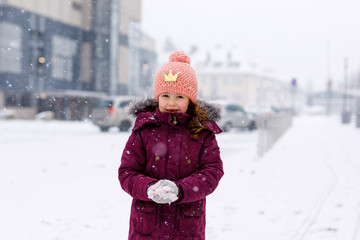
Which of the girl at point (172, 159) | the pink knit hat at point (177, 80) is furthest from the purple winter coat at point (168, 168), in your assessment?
the pink knit hat at point (177, 80)

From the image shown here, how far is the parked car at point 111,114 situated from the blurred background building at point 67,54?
491 inches

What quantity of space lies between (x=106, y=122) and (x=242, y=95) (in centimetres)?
4959

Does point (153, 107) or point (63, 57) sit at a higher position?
point (63, 57)

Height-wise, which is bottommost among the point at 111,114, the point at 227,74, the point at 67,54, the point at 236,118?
the point at 236,118

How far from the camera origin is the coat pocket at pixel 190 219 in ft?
6.51

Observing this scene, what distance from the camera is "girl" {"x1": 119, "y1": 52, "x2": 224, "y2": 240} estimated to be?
1976 mm

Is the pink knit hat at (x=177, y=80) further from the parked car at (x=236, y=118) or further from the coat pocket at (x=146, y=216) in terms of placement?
the parked car at (x=236, y=118)

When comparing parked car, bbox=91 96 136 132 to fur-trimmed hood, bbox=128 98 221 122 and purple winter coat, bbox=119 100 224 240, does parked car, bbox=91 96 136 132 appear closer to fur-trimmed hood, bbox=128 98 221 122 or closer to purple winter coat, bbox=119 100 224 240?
Answer: fur-trimmed hood, bbox=128 98 221 122

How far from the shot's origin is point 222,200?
5.57 m

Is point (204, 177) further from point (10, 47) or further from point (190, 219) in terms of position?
point (10, 47)

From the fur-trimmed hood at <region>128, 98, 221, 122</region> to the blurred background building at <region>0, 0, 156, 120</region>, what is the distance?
2842cm

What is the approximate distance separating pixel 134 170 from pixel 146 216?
0.79 feet

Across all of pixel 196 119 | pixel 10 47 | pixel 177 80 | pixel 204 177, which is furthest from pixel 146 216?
pixel 10 47

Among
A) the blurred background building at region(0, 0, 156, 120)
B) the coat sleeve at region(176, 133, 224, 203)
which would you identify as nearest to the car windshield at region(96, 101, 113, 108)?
the blurred background building at region(0, 0, 156, 120)
